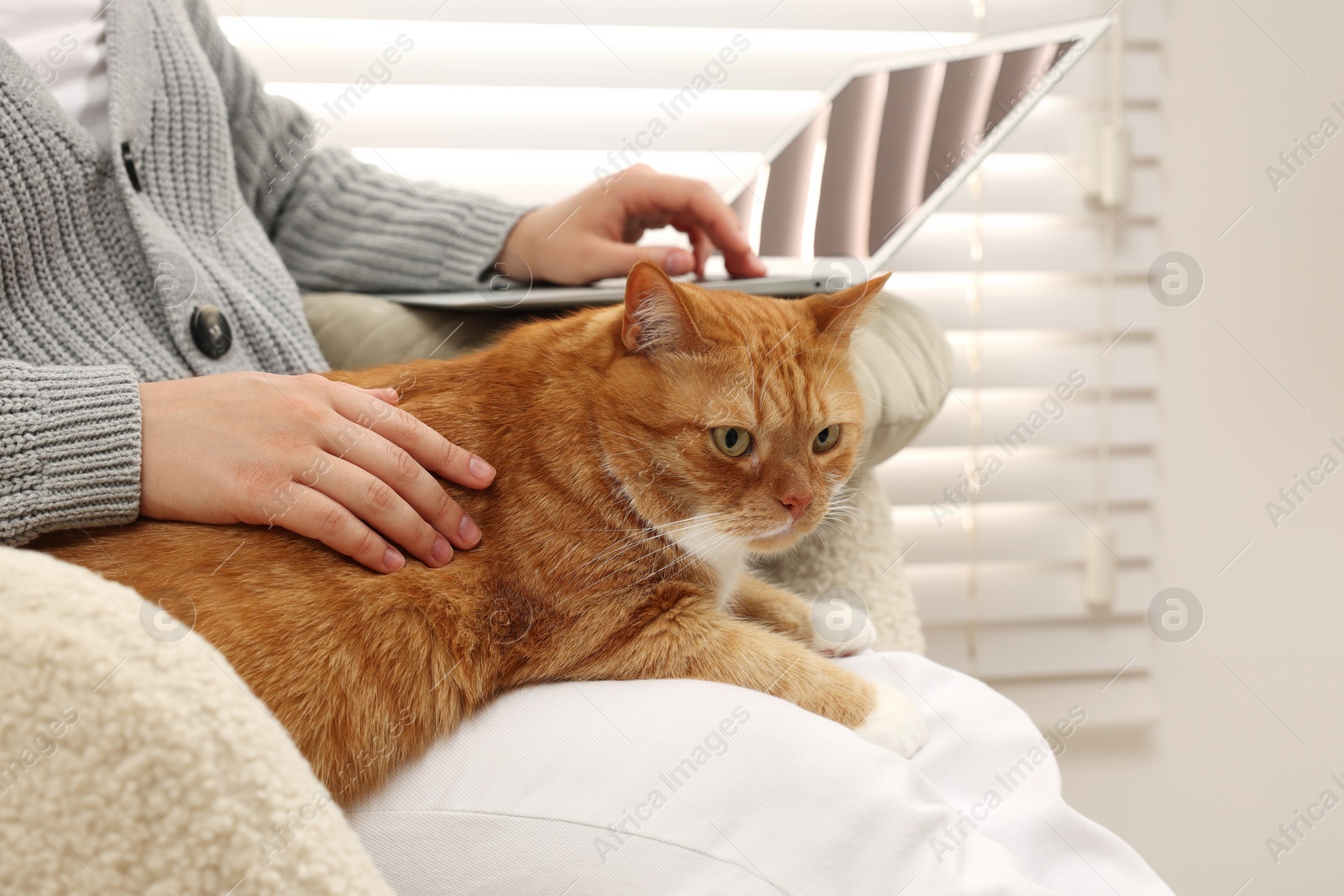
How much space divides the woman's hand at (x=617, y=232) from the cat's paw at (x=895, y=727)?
23.1 inches

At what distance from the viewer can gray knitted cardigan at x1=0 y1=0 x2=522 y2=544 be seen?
2.35 feet

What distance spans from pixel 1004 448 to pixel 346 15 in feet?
4.37

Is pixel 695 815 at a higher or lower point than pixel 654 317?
lower

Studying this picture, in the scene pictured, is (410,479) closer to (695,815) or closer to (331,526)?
(331,526)

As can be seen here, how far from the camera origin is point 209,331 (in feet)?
3.02

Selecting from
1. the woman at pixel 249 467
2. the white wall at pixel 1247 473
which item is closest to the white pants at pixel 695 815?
the woman at pixel 249 467

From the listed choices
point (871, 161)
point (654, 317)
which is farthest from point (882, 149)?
point (654, 317)

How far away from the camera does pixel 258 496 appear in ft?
2.43

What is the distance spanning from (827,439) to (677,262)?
0.36 m

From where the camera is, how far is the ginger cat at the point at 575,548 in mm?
702

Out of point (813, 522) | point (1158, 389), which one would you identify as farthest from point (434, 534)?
point (1158, 389)

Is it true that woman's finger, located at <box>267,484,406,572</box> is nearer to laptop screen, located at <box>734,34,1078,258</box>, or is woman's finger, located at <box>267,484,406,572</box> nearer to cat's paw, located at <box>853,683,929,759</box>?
cat's paw, located at <box>853,683,929,759</box>

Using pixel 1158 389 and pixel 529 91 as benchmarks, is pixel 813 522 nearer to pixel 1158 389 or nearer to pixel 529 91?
pixel 529 91

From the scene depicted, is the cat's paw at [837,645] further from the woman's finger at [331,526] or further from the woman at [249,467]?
the woman's finger at [331,526]
